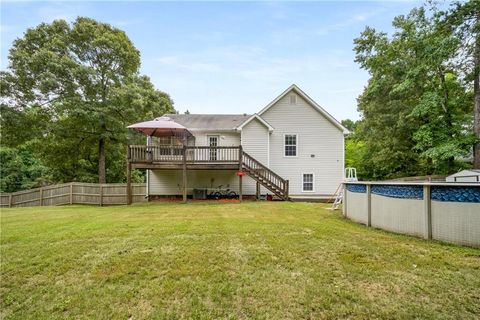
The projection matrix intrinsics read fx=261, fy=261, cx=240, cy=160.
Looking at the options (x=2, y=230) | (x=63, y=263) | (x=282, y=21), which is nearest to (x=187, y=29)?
(x=282, y=21)

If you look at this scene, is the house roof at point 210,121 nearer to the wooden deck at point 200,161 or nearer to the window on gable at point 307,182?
the wooden deck at point 200,161

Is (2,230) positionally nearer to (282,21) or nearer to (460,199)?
(460,199)

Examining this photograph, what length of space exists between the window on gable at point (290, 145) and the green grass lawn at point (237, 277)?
11013mm

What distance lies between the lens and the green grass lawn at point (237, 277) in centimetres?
318

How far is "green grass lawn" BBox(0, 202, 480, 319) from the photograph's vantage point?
3182mm

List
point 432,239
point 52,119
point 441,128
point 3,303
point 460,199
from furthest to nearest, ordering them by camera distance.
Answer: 1. point 52,119
2. point 441,128
3. point 432,239
4. point 460,199
5. point 3,303

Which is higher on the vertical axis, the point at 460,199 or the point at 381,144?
the point at 381,144

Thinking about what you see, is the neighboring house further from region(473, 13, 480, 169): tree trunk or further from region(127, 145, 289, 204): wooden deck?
region(473, 13, 480, 169): tree trunk

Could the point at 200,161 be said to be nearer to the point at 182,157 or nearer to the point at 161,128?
the point at 182,157

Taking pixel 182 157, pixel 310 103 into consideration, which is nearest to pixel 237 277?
pixel 182 157

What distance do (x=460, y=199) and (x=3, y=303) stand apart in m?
7.58

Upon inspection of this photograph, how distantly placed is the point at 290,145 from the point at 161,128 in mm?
8105

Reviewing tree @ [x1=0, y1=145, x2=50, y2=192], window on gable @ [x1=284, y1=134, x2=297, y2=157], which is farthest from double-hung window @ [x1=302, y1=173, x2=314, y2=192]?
tree @ [x1=0, y1=145, x2=50, y2=192]

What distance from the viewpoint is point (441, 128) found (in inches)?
582
